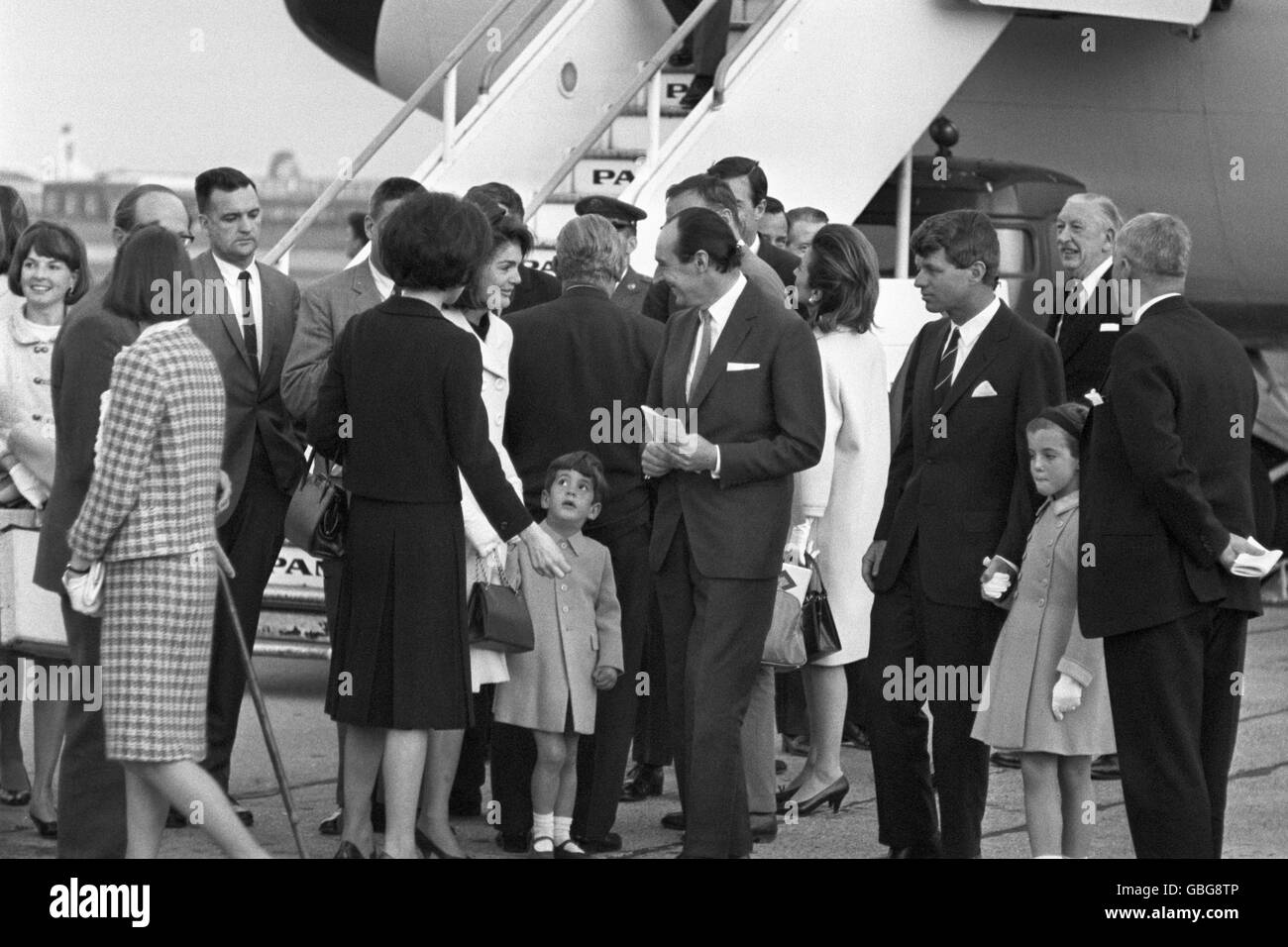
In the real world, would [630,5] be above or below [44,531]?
above

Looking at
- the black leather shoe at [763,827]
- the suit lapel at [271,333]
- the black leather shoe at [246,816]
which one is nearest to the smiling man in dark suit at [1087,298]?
the black leather shoe at [763,827]

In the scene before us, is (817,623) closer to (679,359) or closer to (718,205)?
(679,359)

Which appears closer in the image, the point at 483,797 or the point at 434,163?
the point at 483,797

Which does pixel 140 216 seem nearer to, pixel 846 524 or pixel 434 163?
pixel 846 524

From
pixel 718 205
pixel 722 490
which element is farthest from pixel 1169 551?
pixel 718 205

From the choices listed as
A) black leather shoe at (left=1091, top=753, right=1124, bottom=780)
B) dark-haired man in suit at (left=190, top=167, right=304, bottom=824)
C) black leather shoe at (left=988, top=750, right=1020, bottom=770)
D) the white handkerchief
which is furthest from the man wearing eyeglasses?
black leather shoe at (left=1091, top=753, right=1124, bottom=780)

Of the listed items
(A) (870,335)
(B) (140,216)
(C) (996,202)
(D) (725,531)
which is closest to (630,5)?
(C) (996,202)

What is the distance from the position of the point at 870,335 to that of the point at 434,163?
11.1ft

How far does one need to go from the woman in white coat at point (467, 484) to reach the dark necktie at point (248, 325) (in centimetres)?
78

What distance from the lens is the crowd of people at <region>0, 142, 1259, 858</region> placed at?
5230 mm

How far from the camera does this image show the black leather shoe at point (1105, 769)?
7.66m

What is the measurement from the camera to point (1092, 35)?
11.8 meters
